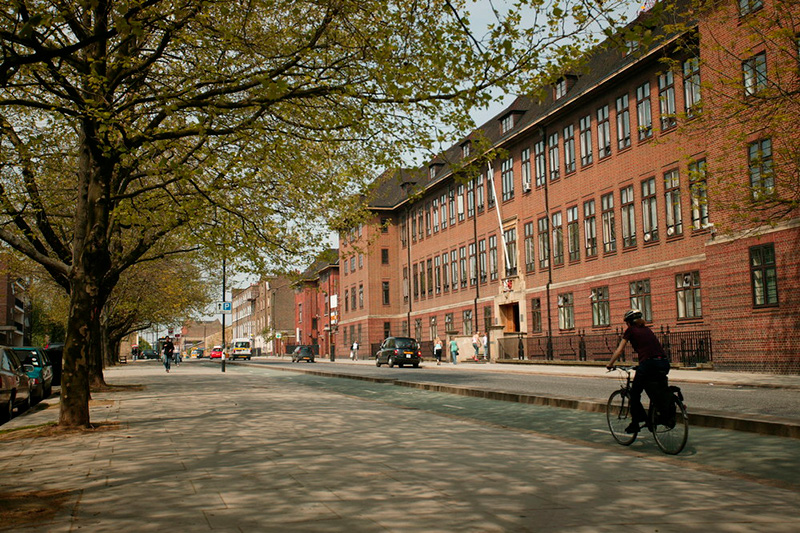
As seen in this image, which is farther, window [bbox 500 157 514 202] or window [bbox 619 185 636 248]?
window [bbox 500 157 514 202]

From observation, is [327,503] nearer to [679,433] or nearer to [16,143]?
[679,433]

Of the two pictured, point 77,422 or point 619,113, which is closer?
point 77,422

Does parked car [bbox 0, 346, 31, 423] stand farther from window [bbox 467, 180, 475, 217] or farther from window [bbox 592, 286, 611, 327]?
window [bbox 467, 180, 475, 217]

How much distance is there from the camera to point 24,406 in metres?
18.7

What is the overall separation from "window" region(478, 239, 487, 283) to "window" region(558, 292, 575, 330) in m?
10.6

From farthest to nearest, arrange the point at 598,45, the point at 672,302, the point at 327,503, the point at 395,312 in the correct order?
the point at 395,312
the point at 672,302
the point at 598,45
the point at 327,503

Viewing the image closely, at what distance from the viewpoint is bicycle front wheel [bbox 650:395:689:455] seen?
910 centimetres

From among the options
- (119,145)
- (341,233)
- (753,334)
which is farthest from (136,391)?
(753,334)

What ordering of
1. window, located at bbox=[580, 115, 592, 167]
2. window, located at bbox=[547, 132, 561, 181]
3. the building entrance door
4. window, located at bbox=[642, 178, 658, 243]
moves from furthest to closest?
the building entrance door → window, located at bbox=[547, 132, 561, 181] → window, located at bbox=[580, 115, 592, 167] → window, located at bbox=[642, 178, 658, 243]

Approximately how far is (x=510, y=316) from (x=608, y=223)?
12805 millimetres

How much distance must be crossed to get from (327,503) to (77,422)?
769 cm

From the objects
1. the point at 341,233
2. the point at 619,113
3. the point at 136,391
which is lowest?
the point at 136,391

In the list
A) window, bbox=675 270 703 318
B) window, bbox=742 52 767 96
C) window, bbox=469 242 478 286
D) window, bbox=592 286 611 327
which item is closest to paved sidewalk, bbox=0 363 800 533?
window, bbox=742 52 767 96

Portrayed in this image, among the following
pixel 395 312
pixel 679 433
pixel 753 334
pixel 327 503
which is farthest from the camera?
pixel 395 312
